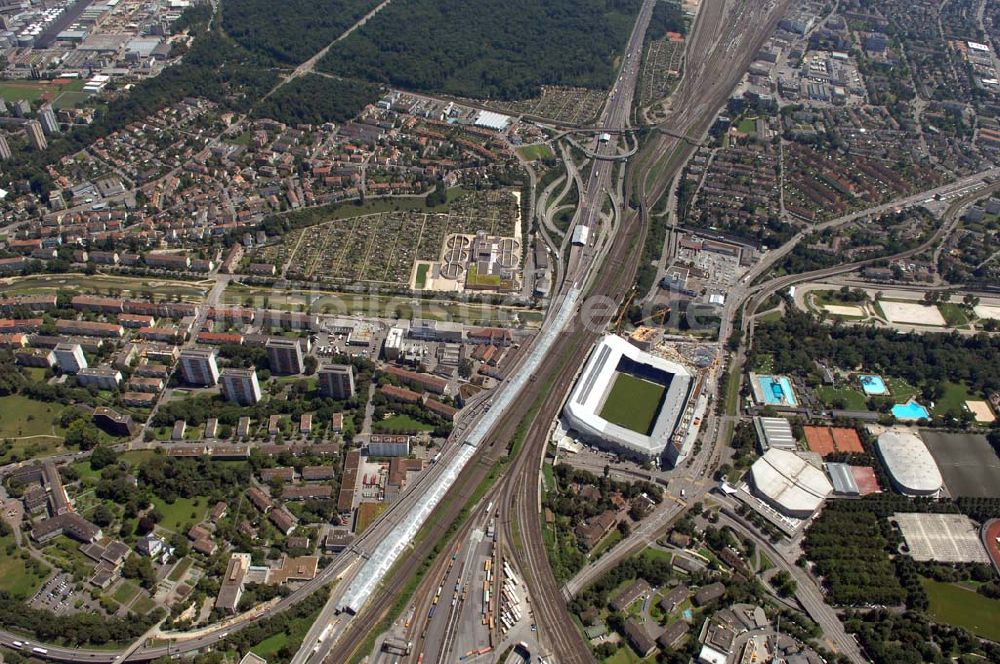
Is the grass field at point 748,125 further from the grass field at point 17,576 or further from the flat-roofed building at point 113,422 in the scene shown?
the grass field at point 17,576

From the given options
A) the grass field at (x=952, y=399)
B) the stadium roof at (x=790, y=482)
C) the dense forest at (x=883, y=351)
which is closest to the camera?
the stadium roof at (x=790, y=482)

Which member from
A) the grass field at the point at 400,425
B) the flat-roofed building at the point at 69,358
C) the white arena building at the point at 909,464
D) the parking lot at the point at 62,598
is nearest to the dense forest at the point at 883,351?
the white arena building at the point at 909,464

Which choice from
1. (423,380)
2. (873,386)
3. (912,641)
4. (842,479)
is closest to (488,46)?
(423,380)

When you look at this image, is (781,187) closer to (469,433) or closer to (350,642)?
(469,433)

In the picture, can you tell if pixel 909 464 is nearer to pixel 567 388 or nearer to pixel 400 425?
pixel 567 388

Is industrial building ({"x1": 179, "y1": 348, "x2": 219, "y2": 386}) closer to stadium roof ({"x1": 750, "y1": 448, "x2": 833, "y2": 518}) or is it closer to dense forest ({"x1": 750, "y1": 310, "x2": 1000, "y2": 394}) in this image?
stadium roof ({"x1": 750, "y1": 448, "x2": 833, "y2": 518})

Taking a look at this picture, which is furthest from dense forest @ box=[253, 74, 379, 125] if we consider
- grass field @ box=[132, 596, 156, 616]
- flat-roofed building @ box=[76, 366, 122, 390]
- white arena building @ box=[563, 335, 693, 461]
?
grass field @ box=[132, 596, 156, 616]
